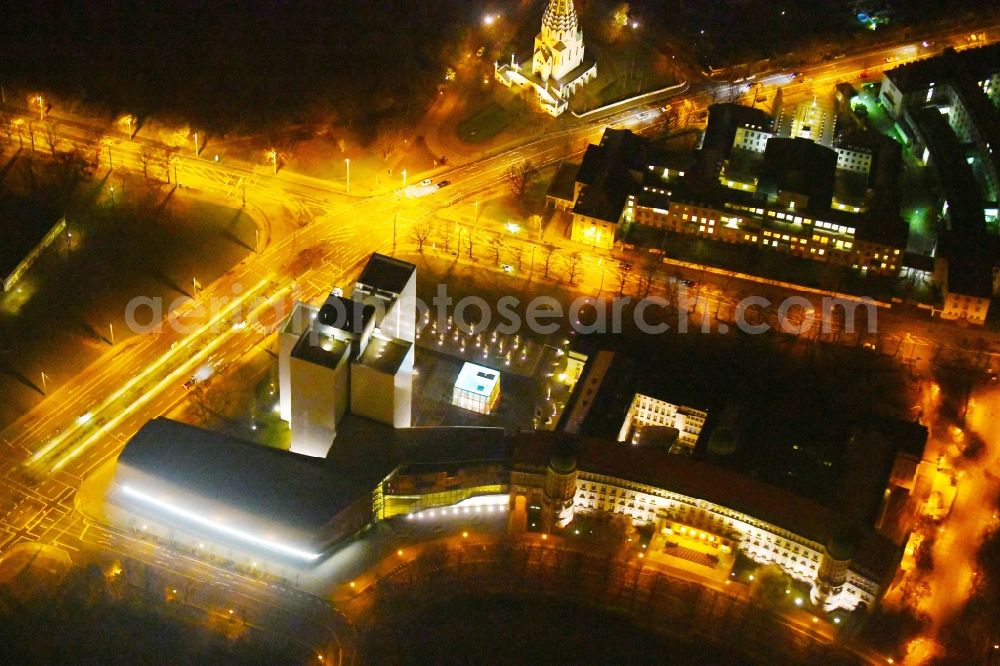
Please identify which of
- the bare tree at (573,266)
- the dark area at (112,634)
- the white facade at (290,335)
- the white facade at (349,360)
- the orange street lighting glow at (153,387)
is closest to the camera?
the dark area at (112,634)

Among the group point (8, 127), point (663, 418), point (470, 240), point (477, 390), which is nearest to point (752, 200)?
point (470, 240)

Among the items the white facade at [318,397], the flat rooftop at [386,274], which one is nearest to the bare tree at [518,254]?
the flat rooftop at [386,274]

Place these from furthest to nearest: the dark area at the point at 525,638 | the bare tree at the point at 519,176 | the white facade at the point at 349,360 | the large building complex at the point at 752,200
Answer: the bare tree at the point at 519,176 → the large building complex at the point at 752,200 → the white facade at the point at 349,360 → the dark area at the point at 525,638

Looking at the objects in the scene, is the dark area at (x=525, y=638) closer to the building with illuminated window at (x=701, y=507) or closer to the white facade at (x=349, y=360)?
the building with illuminated window at (x=701, y=507)

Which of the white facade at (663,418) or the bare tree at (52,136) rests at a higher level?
the bare tree at (52,136)

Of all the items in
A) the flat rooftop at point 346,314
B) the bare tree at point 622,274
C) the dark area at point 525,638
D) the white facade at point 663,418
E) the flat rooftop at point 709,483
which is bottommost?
the dark area at point 525,638

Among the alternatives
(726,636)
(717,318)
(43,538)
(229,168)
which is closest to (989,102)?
(717,318)
